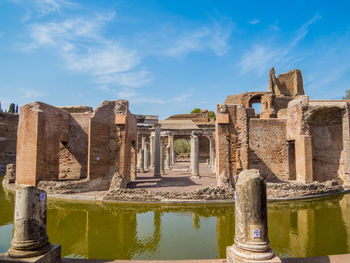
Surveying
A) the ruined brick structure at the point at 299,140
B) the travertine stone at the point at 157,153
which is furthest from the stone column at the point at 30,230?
the travertine stone at the point at 157,153

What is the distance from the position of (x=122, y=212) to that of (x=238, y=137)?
7606 mm

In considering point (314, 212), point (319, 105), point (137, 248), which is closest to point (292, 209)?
point (314, 212)

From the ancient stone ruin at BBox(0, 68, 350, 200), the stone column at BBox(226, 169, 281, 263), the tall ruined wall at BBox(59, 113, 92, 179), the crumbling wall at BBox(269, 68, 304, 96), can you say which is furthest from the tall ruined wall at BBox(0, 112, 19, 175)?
the crumbling wall at BBox(269, 68, 304, 96)

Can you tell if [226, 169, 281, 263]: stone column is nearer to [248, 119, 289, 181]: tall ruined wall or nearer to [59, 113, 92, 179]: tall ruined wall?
[248, 119, 289, 181]: tall ruined wall

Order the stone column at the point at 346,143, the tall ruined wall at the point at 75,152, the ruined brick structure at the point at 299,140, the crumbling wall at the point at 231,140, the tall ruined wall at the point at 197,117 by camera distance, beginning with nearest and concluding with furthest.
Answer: the crumbling wall at the point at 231,140
the ruined brick structure at the point at 299,140
the stone column at the point at 346,143
the tall ruined wall at the point at 75,152
the tall ruined wall at the point at 197,117

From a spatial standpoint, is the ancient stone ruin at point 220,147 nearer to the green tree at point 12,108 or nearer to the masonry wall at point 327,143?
the masonry wall at point 327,143

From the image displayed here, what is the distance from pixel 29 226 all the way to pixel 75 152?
1324 cm

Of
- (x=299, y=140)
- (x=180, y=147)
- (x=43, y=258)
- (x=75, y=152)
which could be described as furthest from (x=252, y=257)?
(x=180, y=147)

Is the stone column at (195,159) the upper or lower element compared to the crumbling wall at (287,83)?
lower

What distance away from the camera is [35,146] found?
40.4ft

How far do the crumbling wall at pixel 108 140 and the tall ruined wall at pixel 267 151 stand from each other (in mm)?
8165

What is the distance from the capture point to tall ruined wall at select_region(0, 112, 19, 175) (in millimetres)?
25250

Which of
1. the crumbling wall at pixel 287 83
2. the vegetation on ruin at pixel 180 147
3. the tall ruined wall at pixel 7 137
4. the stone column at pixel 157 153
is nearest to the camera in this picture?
the stone column at pixel 157 153

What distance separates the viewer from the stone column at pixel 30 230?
347 cm
